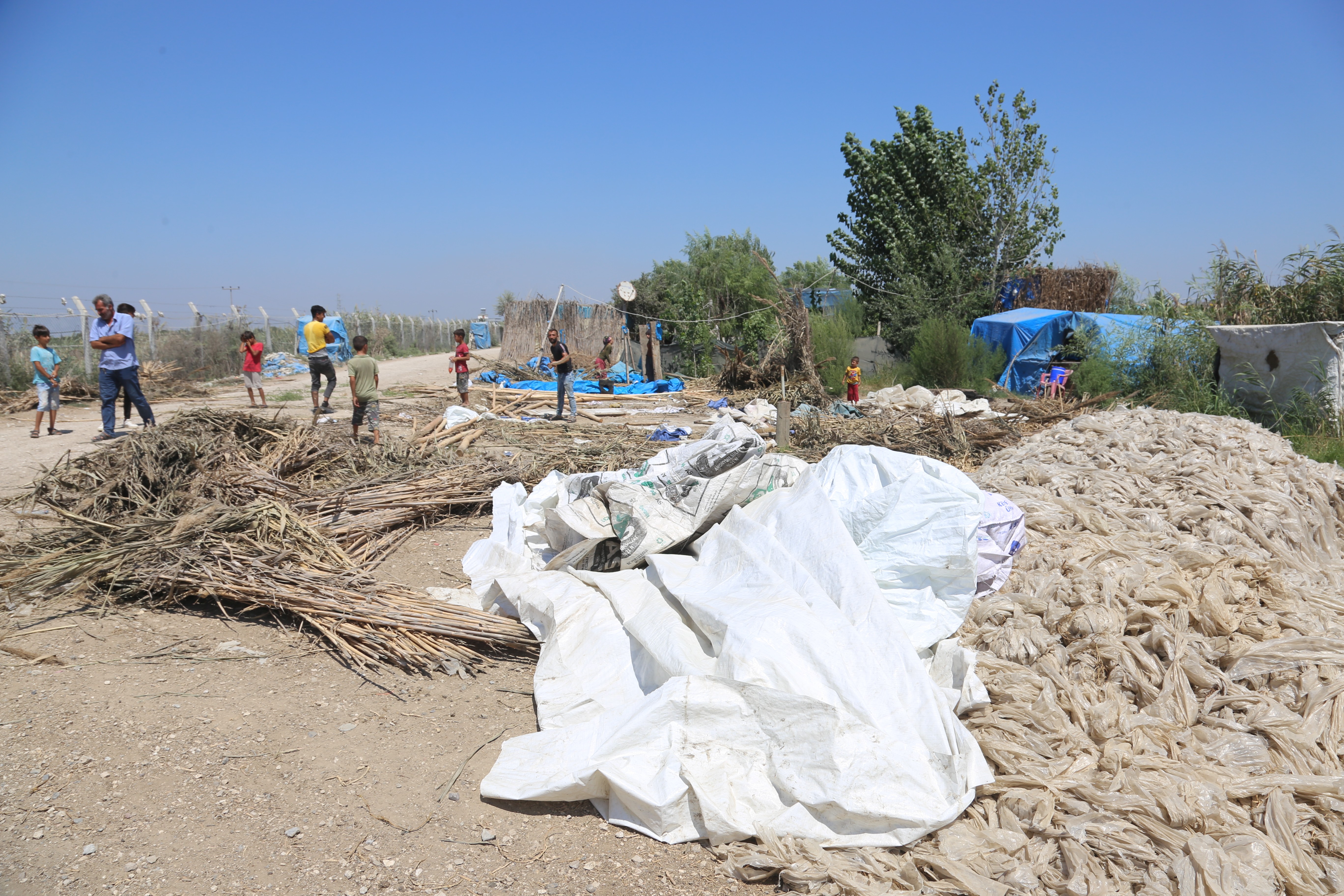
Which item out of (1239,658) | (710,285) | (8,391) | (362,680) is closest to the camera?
(1239,658)

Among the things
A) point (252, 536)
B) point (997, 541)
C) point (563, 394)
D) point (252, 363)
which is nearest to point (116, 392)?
point (252, 363)

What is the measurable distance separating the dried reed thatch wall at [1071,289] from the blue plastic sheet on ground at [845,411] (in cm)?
983

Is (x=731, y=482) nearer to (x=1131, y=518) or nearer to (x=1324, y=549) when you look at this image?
(x=1131, y=518)

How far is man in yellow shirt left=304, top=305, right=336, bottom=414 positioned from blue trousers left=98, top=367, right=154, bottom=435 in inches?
92.0

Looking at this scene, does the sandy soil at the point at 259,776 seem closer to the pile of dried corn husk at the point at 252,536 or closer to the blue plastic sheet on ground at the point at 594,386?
the pile of dried corn husk at the point at 252,536

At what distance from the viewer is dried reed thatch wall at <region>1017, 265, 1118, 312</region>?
63.5 ft

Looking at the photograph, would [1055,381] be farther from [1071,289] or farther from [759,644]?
[759,644]

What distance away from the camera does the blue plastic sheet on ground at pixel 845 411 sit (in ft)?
38.5

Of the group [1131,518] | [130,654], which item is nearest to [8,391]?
[130,654]

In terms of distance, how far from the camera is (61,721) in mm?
2838

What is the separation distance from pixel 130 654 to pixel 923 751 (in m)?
3.41

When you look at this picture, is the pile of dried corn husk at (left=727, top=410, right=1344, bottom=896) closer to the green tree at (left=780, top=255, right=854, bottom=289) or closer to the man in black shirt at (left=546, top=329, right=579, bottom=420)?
the man in black shirt at (left=546, top=329, right=579, bottom=420)

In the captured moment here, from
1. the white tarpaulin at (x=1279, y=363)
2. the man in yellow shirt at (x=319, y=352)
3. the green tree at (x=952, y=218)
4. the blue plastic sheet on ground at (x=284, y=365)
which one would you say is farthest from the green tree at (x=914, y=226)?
the blue plastic sheet on ground at (x=284, y=365)

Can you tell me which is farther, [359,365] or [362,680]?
[359,365]
